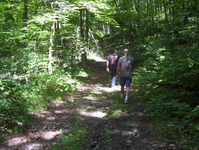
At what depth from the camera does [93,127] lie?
617 cm

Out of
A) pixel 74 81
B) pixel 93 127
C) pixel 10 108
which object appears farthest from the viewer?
pixel 74 81

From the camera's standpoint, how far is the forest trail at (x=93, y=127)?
16.1ft

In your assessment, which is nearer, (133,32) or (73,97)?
(73,97)

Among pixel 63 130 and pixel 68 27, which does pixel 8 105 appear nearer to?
pixel 63 130

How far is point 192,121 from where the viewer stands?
5254 mm

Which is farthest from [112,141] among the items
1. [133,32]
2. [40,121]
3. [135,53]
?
[133,32]

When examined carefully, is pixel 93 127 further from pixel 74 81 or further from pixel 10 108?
pixel 74 81

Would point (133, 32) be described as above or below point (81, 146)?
above

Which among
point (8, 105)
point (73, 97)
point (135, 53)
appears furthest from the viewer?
point (135, 53)

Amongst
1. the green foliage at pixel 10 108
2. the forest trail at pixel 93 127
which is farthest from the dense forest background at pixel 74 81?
the forest trail at pixel 93 127

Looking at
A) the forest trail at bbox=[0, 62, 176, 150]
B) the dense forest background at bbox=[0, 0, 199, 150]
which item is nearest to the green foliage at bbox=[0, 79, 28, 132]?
the dense forest background at bbox=[0, 0, 199, 150]

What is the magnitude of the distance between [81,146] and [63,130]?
119 cm

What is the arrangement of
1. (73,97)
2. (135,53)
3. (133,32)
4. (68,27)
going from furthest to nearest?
(133,32)
(135,53)
(68,27)
(73,97)

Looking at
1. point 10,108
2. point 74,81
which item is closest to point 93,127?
point 10,108
